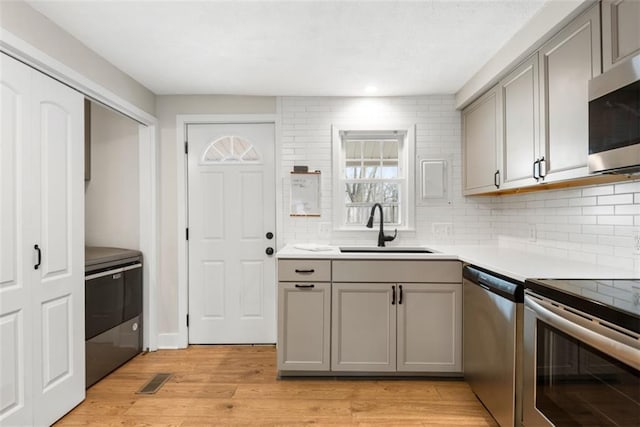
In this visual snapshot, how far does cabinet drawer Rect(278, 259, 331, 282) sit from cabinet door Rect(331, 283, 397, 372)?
0.38ft

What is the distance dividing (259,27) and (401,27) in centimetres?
83

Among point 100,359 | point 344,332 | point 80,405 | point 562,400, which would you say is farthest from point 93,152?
point 562,400

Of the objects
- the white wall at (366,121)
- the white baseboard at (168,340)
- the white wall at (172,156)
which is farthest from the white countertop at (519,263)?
the white baseboard at (168,340)

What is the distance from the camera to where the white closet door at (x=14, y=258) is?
172cm

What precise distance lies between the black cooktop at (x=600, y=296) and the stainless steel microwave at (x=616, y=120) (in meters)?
0.46

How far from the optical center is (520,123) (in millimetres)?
2240

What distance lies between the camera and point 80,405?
2.25m

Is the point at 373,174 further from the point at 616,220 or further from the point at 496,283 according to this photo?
the point at 616,220

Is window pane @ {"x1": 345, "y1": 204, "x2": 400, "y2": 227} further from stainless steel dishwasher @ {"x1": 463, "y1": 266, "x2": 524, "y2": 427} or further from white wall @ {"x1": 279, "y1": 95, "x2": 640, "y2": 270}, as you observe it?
stainless steel dishwasher @ {"x1": 463, "y1": 266, "x2": 524, "y2": 427}

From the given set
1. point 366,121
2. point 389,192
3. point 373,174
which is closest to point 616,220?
point 389,192

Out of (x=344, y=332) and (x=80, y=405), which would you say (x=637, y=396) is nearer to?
(x=344, y=332)

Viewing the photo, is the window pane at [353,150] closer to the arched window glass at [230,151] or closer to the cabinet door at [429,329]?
the arched window glass at [230,151]

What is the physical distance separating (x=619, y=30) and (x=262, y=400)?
2699 mm

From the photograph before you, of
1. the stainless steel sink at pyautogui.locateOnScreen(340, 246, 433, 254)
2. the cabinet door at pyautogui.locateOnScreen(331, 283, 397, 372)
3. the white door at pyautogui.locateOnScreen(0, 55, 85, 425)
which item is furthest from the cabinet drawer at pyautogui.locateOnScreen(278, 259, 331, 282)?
the white door at pyautogui.locateOnScreen(0, 55, 85, 425)
